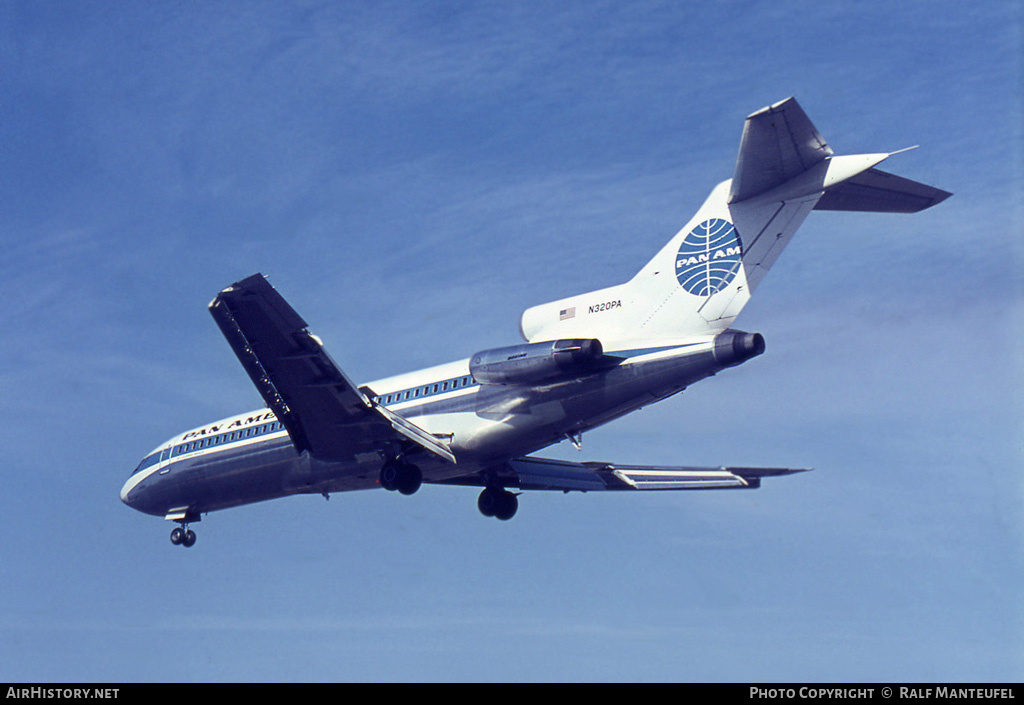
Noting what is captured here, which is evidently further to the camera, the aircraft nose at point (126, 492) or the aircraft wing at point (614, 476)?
the aircraft nose at point (126, 492)

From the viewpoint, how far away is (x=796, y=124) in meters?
21.9

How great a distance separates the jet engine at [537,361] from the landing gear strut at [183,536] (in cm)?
1230

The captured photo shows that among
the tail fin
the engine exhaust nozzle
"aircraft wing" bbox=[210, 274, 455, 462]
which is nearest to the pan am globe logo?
the tail fin

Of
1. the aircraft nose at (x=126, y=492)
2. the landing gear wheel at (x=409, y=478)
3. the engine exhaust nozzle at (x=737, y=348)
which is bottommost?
the engine exhaust nozzle at (x=737, y=348)

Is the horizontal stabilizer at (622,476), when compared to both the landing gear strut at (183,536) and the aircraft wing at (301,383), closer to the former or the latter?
the aircraft wing at (301,383)

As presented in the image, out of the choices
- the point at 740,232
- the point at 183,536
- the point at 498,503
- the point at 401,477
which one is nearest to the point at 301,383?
the point at 401,477

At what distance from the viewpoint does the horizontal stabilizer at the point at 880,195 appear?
76.1 ft

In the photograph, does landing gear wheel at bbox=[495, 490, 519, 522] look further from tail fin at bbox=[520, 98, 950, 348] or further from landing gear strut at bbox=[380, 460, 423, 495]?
tail fin at bbox=[520, 98, 950, 348]

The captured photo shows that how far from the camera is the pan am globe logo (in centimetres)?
2467

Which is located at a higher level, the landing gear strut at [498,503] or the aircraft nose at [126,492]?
the aircraft nose at [126,492]

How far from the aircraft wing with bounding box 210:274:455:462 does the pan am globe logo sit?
23.6 ft

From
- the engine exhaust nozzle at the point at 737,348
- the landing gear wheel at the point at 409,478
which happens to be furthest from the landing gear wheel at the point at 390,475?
the engine exhaust nozzle at the point at 737,348

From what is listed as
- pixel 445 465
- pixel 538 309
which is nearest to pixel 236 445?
pixel 445 465
